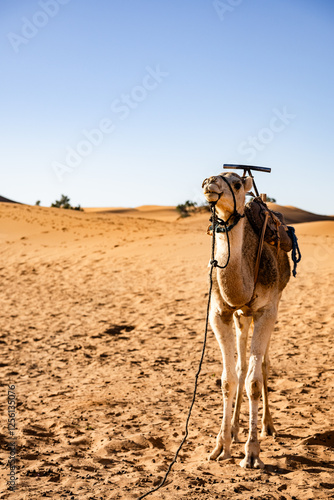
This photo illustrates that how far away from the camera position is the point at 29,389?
7.41 meters

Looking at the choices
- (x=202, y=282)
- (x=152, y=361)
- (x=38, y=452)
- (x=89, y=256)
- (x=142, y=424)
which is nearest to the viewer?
(x=38, y=452)

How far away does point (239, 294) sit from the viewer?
14.7ft

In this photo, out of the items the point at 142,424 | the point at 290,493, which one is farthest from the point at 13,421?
the point at 290,493

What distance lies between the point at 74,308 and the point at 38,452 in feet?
24.7

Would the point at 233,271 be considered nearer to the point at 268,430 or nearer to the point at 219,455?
the point at 219,455

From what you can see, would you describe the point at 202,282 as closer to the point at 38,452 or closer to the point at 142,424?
the point at 142,424

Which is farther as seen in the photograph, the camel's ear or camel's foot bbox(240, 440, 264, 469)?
camel's foot bbox(240, 440, 264, 469)

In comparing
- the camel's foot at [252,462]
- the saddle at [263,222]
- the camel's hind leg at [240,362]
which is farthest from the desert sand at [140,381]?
the saddle at [263,222]

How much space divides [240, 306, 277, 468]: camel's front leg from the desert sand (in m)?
0.15

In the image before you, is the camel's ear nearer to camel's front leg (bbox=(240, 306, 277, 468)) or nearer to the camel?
the camel

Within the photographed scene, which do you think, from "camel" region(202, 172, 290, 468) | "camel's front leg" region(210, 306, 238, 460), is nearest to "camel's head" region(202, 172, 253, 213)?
"camel" region(202, 172, 290, 468)

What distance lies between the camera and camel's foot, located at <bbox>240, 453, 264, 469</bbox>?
4641 mm

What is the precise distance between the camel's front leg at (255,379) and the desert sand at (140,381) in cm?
15

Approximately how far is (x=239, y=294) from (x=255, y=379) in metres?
0.89
